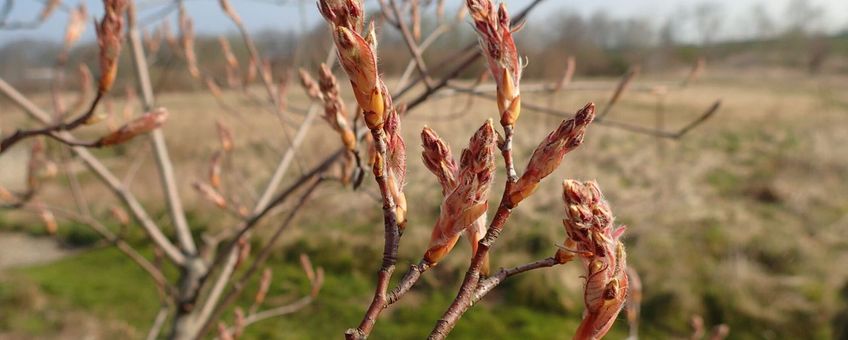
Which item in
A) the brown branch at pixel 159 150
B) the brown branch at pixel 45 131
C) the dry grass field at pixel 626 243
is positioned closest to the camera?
the brown branch at pixel 45 131

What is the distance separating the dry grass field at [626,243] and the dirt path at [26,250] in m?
0.27

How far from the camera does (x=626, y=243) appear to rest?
7727 millimetres

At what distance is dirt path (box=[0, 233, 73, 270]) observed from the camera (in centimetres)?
938

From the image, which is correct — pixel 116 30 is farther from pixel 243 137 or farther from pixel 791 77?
pixel 791 77

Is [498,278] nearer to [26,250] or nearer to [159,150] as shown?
[159,150]

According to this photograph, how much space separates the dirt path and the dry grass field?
10.8 inches

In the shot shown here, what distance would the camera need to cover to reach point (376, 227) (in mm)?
9391

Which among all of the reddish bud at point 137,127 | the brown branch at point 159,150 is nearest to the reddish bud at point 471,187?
the reddish bud at point 137,127

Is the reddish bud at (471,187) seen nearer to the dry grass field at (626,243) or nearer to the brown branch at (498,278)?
the brown branch at (498,278)

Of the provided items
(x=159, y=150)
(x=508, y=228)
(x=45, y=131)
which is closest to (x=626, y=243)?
(x=508, y=228)

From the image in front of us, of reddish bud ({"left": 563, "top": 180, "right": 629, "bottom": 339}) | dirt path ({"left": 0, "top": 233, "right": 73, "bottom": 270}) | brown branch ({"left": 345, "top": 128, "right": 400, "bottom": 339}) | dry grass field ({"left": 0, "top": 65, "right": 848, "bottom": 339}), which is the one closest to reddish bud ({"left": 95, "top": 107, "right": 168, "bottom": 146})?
brown branch ({"left": 345, "top": 128, "right": 400, "bottom": 339})

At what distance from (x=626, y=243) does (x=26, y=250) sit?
9326 mm

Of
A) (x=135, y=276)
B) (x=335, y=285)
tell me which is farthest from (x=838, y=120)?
(x=135, y=276)

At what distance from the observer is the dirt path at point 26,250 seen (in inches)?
369
